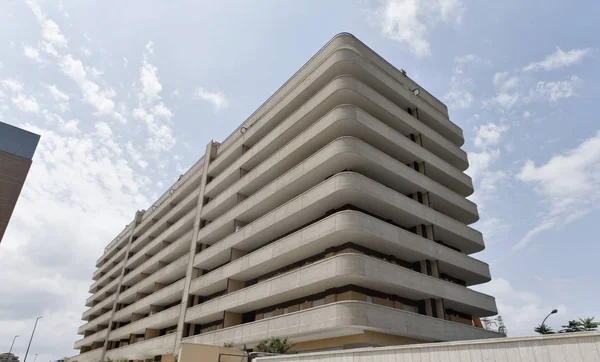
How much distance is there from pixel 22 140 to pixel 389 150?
82.1 ft

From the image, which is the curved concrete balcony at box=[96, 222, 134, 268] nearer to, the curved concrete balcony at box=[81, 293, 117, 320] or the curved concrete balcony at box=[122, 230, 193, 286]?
the curved concrete balcony at box=[81, 293, 117, 320]

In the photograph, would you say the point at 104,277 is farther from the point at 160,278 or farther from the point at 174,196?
the point at 160,278

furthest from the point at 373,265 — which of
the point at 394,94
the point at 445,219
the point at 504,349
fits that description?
the point at 394,94

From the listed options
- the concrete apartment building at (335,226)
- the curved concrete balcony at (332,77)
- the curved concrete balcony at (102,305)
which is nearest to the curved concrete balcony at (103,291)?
the curved concrete balcony at (102,305)

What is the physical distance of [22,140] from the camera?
2394cm

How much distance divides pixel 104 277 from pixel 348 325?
2408 inches

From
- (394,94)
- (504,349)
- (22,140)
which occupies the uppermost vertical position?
(394,94)

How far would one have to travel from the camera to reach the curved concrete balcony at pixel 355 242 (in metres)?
24.2

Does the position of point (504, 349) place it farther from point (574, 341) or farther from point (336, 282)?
point (336, 282)

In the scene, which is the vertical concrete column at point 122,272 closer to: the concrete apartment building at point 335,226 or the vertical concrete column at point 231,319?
the concrete apartment building at point 335,226

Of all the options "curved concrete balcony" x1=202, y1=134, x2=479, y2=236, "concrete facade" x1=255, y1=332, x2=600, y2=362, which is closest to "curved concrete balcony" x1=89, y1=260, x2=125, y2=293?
"curved concrete balcony" x1=202, y1=134, x2=479, y2=236

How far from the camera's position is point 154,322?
42.0m

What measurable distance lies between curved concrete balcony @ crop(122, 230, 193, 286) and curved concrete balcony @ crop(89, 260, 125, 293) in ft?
20.4

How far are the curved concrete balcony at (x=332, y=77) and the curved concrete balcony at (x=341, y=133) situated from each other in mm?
1757
